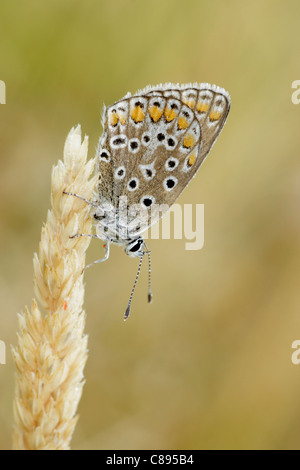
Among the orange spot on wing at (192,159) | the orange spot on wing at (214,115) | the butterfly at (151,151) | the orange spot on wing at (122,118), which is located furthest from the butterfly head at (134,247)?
the orange spot on wing at (214,115)

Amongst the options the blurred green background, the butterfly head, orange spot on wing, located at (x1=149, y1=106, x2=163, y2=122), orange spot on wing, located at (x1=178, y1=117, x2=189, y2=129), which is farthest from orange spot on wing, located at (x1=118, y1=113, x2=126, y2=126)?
the blurred green background

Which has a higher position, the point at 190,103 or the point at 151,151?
the point at 190,103

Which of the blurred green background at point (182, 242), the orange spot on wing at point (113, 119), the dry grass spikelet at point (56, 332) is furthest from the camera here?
the blurred green background at point (182, 242)

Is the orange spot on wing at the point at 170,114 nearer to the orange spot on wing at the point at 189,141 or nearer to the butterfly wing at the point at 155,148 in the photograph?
the butterfly wing at the point at 155,148

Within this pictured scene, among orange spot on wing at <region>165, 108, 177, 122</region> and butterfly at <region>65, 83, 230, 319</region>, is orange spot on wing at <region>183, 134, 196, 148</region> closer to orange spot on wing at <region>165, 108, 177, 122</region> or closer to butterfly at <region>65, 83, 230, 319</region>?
butterfly at <region>65, 83, 230, 319</region>

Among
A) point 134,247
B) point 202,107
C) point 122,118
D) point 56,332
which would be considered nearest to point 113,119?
point 122,118

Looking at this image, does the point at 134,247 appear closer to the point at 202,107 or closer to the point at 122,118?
the point at 122,118

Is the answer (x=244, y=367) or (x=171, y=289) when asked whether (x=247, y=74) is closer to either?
(x=171, y=289)
